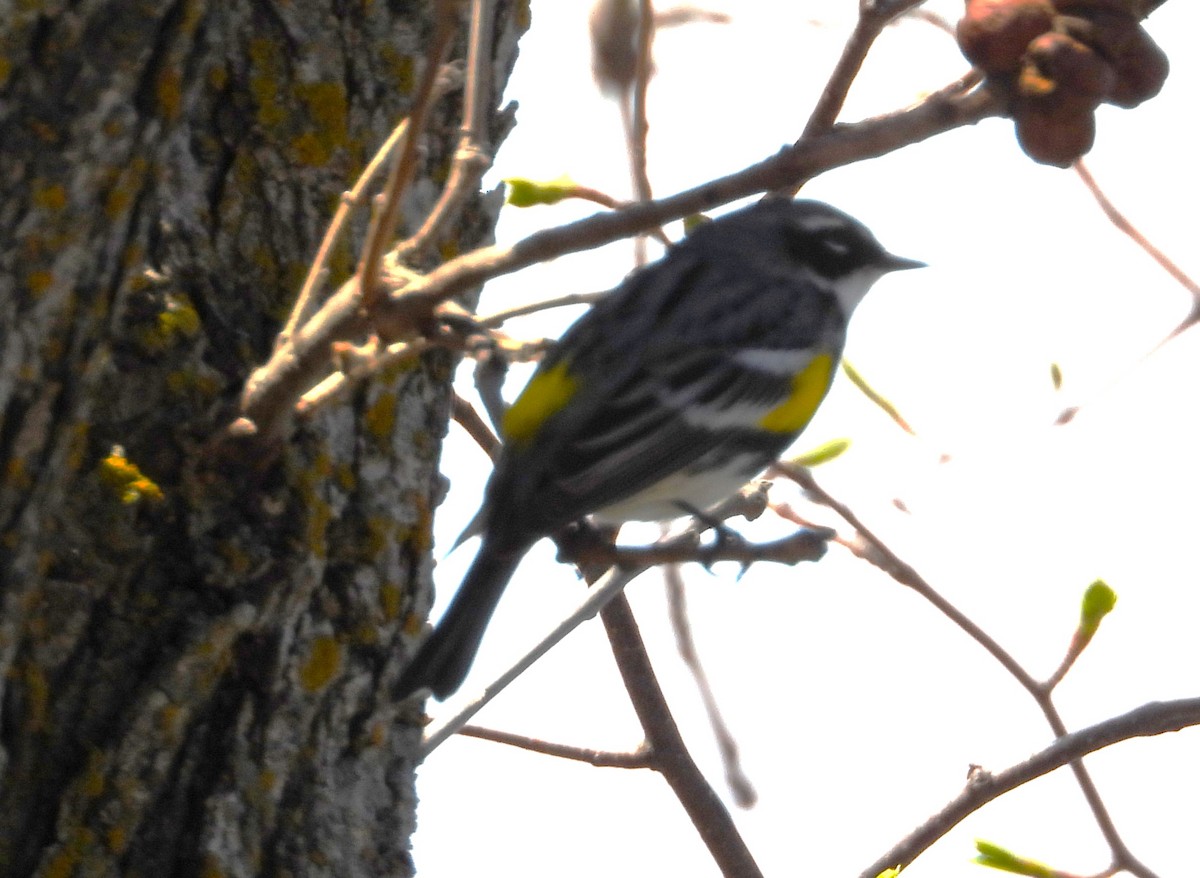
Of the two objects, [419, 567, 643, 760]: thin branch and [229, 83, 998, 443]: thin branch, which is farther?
[419, 567, 643, 760]: thin branch

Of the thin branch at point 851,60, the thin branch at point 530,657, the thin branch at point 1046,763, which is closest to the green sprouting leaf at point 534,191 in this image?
the thin branch at point 851,60

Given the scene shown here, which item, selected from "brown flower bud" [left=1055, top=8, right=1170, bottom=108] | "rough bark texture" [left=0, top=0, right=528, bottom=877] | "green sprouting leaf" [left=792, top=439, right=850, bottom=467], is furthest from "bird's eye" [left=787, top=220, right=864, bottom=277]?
"brown flower bud" [left=1055, top=8, right=1170, bottom=108]

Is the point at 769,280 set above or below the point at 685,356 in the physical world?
above

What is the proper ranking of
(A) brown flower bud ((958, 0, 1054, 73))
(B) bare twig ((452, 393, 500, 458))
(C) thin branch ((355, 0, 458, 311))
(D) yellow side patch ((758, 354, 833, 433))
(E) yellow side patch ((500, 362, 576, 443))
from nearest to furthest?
1. (C) thin branch ((355, 0, 458, 311))
2. (A) brown flower bud ((958, 0, 1054, 73))
3. (E) yellow side patch ((500, 362, 576, 443))
4. (D) yellow side patch ((758, 354, 833, 433))
5. (B) bare twig ((452, 393, 500, 458))

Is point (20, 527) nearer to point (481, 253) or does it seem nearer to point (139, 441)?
point (139, 441)

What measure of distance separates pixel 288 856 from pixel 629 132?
5.05 ft

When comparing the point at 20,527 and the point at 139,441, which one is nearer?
the point at 20,527

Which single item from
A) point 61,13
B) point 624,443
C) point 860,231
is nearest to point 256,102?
point 61,13

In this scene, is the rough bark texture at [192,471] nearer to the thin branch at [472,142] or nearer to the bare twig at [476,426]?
the thin branch at [472,142]

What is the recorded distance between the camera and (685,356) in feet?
12.0

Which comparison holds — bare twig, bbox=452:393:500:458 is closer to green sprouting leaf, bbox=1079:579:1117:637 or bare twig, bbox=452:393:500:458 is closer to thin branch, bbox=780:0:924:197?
thin branch, bbox=780:0:924:197

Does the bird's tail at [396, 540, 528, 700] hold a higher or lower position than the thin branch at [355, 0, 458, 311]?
higher

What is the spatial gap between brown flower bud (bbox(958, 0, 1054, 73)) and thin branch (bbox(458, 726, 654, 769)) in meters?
1.97

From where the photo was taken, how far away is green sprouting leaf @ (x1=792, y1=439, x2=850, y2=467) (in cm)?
346
